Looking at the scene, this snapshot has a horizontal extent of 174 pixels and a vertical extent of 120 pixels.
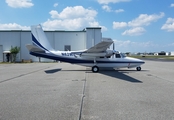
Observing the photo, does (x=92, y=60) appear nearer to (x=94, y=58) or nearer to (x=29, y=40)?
(x=94, y=58)

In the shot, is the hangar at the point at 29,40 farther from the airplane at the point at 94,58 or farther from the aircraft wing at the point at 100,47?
the aircraft wing at the point at 100,47

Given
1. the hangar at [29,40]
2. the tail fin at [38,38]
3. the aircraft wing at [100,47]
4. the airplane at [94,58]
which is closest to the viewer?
the aircraft wing at [100,47]

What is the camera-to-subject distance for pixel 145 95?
742 centimetres

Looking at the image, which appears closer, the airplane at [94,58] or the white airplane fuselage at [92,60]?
the airplane at [94,58]

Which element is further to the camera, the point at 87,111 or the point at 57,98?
the point at 57,98

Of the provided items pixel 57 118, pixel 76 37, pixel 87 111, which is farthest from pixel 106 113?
pixel 76 37

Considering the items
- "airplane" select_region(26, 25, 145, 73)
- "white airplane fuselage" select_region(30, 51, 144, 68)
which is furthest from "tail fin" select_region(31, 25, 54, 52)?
"white airplane fuselage" select_region(30, 51, 144, 68)

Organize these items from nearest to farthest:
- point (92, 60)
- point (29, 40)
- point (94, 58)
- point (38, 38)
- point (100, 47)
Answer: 1. point (100, 47)
2. point (94, 58)
3. point (92, 60)
4. point (38, 38)
5. point (29, 40)

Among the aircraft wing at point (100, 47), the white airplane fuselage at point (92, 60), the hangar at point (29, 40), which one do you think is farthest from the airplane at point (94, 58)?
the hangar at point (29, 40)

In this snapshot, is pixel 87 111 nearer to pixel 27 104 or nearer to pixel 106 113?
pixel 106 113

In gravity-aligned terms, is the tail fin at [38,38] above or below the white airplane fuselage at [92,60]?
above

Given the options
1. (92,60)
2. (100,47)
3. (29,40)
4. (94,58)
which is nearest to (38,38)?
(92,60)

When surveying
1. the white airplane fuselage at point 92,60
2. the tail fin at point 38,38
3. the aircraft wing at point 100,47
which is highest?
the tail fin at point 38,38

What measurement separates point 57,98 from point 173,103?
4.28m
